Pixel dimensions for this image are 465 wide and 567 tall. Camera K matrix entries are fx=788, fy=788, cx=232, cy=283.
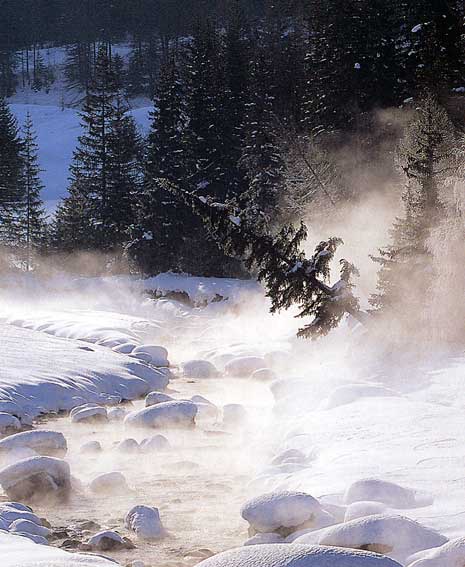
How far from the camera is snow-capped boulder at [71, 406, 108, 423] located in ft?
37.4

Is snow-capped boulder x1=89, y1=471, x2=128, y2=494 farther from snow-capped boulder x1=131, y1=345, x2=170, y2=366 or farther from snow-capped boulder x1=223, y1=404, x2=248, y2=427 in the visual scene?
snow-capped boulder x1=131, y1=345, x2=170, y2=366

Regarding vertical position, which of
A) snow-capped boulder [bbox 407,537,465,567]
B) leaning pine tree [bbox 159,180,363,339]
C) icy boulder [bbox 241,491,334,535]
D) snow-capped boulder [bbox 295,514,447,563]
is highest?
leaning pine tree [bbox 159,180,363,339]

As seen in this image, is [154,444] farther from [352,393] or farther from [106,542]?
[106,542]

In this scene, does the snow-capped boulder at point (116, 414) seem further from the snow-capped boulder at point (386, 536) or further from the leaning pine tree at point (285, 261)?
the snow-capped boulder at point (386, 536)

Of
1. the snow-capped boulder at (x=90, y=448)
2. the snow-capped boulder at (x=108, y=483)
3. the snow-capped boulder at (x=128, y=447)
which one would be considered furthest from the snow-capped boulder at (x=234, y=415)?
the snow-capped boulder at (x=108, y=483)

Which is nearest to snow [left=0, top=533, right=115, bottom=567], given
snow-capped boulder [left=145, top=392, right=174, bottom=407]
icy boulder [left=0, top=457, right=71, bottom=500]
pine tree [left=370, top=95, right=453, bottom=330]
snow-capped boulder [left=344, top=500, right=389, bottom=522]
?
icy boulder [left=0, top=457, right=71, bottom=500]

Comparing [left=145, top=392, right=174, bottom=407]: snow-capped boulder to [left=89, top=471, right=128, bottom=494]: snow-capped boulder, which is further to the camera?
[left=145, top=392, right=174, bottom=407]: snow-capped boulder

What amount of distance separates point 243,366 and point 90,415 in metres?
5.12

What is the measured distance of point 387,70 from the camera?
2664cm

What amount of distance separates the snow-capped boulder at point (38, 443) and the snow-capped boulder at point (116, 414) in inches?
74.9

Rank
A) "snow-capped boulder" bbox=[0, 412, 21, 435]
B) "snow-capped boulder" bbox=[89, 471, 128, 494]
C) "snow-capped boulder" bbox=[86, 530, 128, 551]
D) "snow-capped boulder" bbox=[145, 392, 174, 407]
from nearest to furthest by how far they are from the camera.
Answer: "snow-capped boulder" bbox=[86, 530, 128, 551] < "snow-capped boulder" bbox=[89, 471, 128, 494] < "snow-capped boulder" bbox=[0, 412, 21, 435] < "snow-capped boulder" bbox=[145, 392, 174, 407]

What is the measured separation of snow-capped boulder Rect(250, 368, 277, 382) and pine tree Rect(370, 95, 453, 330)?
243cm

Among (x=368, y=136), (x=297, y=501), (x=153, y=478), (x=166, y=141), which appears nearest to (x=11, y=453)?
(x=153, y=478)

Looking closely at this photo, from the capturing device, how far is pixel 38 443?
944 cm
